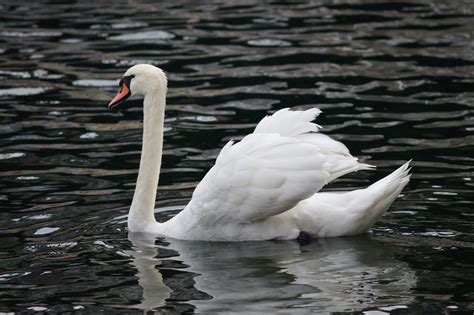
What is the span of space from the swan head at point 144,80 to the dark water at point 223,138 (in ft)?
3.73

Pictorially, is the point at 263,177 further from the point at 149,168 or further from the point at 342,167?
the point at 149,168

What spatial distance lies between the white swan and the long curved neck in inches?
8.6

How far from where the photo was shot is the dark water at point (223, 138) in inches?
303

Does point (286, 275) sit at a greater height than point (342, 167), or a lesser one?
lesser

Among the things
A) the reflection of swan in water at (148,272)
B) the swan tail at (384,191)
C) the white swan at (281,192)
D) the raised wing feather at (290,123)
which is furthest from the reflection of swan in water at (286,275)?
the raised wing feather at (290,123)

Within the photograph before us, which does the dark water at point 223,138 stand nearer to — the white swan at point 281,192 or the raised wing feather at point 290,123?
the white swan at point 281,192

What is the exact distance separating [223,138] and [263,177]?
3.92 meters

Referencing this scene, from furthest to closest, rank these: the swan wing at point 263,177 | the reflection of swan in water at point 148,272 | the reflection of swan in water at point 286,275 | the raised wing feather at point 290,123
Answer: the raised wing feather at point 290,123 → the swan wing at point 263,177 → the reflection of swan in water at point 148,272 → the reflection of swan in water at point 286,275

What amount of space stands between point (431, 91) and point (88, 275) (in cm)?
701

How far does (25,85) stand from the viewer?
1512 cm

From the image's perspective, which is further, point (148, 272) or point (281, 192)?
point (281, 192)

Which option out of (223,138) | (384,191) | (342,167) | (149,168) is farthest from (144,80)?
(223,138)

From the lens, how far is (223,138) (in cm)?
1239

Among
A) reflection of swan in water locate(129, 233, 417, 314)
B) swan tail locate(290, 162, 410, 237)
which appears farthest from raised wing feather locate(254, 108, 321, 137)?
reflection of swan in water locate(129, 233, 417, 314)
